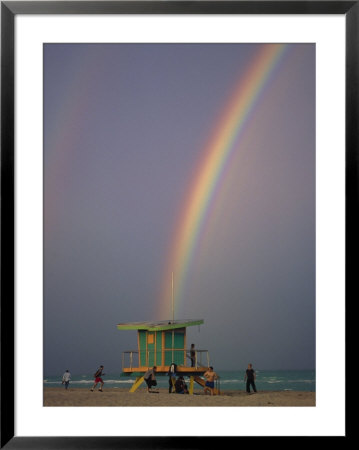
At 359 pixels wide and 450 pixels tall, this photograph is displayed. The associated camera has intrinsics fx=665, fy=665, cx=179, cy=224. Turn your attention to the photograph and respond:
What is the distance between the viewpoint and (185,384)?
6805 mm

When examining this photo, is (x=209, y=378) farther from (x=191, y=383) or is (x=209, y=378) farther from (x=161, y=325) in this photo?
(x=161, y=325)

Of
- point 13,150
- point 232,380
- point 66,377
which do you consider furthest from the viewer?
point 232,380

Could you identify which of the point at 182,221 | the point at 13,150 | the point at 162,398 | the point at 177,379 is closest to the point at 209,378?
the point at 177,379

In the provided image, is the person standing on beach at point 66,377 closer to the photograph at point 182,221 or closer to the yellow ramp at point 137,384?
the photograph at point 182,221

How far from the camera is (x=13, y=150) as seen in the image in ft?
13.7

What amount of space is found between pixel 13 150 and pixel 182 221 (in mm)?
4068

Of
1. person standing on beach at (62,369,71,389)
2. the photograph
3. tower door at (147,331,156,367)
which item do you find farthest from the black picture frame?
tower door at (147,331,156,367)

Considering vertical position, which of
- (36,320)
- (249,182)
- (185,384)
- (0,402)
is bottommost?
(185,384)

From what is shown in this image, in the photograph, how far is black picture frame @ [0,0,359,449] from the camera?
406 centimetres

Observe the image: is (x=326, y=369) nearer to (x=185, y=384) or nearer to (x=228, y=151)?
(x=185, y=384)

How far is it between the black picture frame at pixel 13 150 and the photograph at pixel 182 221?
4.91 ft

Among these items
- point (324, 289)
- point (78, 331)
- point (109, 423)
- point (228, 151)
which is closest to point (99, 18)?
point (324, 289)

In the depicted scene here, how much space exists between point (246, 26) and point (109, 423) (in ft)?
8.79

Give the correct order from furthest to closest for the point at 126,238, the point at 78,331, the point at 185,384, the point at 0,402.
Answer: the point at 126,238 < the point at 78,331 < the point at 185,384 < the point at 0,402
